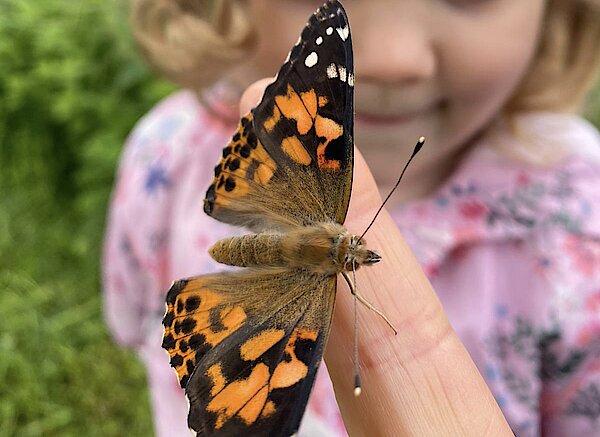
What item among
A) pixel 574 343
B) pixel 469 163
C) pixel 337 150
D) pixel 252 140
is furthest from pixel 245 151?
pixel 574 343

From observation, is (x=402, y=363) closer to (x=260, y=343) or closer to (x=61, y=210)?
(x=260, y=343)

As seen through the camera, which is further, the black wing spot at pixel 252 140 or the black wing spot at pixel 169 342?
the black wing spot at pixel 252 140

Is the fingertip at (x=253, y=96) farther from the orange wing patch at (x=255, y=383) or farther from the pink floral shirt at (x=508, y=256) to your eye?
the pink floral shirt at (x=508, y=256)

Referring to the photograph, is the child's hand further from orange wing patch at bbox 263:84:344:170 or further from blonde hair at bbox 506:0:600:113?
blonde hair at bbox 506:0:600:113

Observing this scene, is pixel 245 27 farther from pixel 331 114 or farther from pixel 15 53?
pixel 15 53

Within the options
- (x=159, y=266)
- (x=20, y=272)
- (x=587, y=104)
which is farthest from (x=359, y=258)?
(x=20, y=272)

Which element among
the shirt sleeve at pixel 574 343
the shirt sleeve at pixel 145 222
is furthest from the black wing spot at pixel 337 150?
the shirt sleeve at pixel 145 222

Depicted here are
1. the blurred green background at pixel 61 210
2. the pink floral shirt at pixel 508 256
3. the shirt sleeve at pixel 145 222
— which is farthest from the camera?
the blurred green background at pixel 61 210
